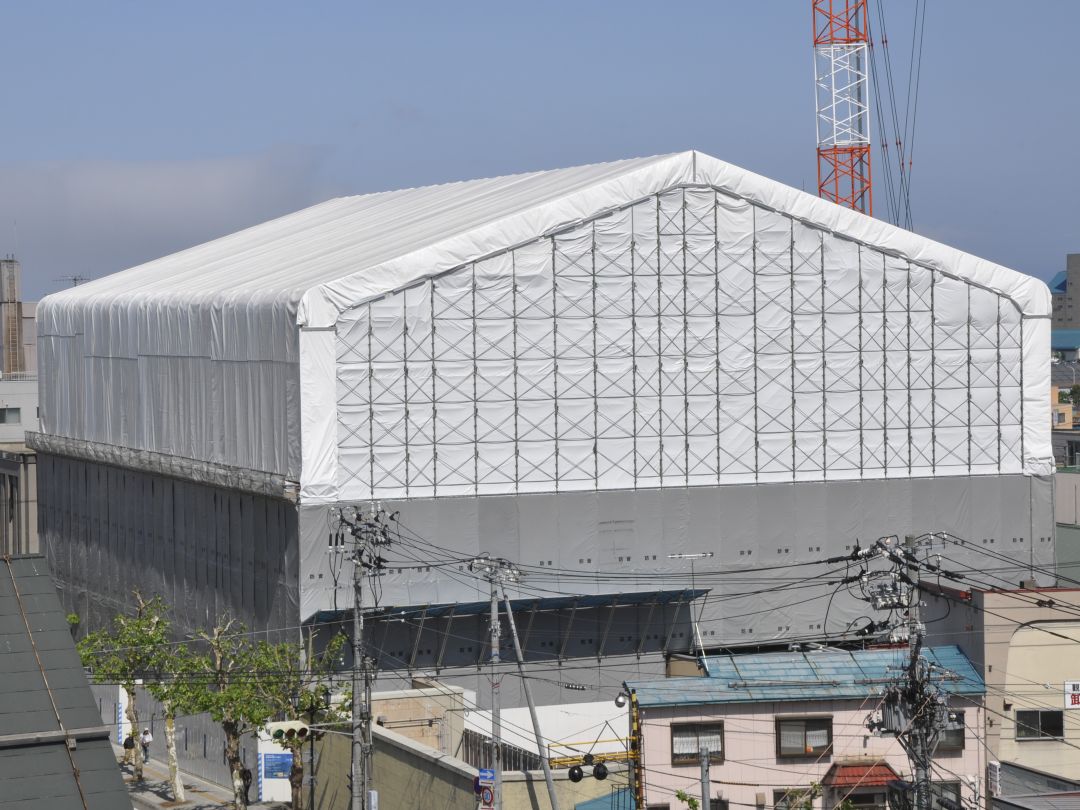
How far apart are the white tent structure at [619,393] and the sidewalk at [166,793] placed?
6276 mm

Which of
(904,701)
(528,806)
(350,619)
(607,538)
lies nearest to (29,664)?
(904,701)

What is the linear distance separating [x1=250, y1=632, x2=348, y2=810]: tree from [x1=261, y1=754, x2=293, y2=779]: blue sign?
0.98 meters

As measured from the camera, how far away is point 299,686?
5562 centimetres

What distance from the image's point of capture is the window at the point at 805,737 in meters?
47.3

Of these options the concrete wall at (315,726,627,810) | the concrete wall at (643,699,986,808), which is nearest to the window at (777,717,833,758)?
the concrete wall at (643,699,986,808)

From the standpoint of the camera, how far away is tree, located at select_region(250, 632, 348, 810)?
173 ft

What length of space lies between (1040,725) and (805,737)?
23.8 ft

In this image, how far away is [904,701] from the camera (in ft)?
120

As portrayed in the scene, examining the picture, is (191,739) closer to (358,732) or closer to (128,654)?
(128,654)

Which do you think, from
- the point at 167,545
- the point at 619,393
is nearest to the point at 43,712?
the point at 619,393

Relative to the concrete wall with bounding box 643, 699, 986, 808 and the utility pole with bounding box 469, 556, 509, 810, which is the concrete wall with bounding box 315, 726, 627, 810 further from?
the concrete wall with bounding box 643, 699, 986, 808

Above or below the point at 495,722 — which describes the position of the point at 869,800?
below

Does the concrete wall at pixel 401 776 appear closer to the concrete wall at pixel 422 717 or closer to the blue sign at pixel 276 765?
the concrete wall at pixel 422 717

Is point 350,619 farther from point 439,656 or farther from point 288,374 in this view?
point 288,374
